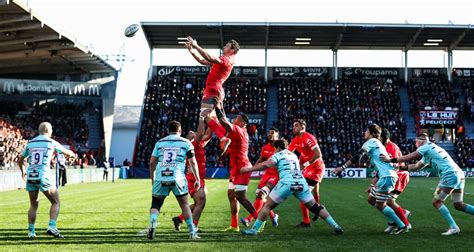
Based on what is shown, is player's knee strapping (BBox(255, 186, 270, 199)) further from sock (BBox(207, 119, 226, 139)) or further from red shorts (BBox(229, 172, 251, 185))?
sock (BBox(207, 119, 226, 139))

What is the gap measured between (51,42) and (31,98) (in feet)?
48.1

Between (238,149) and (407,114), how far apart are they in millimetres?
49611

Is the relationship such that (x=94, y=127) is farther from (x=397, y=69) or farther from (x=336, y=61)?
(x=397, y=69)

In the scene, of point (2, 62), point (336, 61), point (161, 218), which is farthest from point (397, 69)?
point (161, 218)

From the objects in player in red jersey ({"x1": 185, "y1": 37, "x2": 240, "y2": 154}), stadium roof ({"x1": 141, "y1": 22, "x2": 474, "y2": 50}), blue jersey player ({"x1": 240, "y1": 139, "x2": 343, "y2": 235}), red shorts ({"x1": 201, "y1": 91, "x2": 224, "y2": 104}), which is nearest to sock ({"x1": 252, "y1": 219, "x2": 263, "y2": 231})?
blue jersey player ({"x1": 240, "y1": 139, "x2": 343, "y2": 235})

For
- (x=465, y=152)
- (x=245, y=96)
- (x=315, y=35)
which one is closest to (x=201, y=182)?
(x=465, y=152)

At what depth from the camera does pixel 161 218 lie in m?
15.6

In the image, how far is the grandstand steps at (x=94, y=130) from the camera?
63.5 m

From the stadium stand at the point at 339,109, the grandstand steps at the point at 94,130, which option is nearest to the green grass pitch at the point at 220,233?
the stadium stand at the point at 339,109

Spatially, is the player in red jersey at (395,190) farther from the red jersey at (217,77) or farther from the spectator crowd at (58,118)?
the spectator crowd at (58,118)

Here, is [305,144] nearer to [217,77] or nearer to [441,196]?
[217,77]

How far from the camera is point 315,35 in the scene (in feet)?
190

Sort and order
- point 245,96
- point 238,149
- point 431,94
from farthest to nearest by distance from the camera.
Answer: point 431,94, point 245,96, point 238,149

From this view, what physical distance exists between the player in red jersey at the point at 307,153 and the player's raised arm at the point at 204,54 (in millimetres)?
2699
